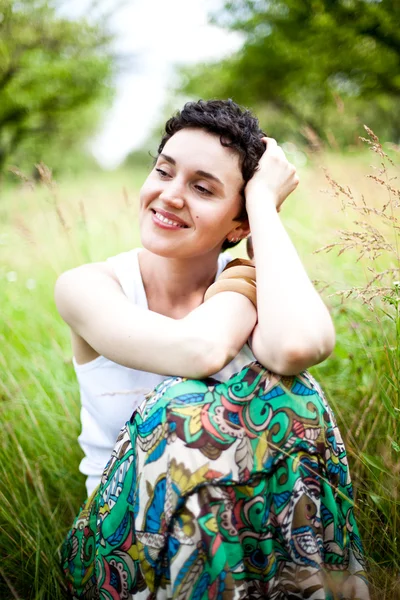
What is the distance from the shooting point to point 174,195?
5.54 feet

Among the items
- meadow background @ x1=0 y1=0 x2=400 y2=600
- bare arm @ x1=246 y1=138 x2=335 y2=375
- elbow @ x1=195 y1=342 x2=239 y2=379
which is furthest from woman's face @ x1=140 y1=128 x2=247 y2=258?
elbow @ x1=195 y1=342 x2=239 y2=379

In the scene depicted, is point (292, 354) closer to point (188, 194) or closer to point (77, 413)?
point (188, 194)

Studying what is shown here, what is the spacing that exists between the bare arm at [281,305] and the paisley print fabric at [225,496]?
0.07 meters

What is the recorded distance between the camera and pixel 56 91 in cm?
1460

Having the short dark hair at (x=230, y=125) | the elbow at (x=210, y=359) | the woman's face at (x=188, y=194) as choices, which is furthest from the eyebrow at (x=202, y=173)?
the elbow at (x=210, y=359)

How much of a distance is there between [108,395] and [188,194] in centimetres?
74

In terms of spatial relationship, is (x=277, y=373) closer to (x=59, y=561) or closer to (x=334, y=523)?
(x=334, y=523)

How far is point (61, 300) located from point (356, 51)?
13.1 m

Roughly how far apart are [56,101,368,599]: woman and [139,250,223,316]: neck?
0.14 m

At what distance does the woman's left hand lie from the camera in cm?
178

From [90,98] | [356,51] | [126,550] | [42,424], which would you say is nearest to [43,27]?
[90,98]

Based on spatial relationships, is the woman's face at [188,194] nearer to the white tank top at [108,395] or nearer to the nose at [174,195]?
the nose at [174,195]

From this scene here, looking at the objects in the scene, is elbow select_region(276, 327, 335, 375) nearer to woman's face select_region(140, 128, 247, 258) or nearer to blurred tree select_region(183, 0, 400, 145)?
woman's face select_region(140, 128, 247, 258)

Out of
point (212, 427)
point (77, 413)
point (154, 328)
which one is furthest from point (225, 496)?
point (77, 413)
